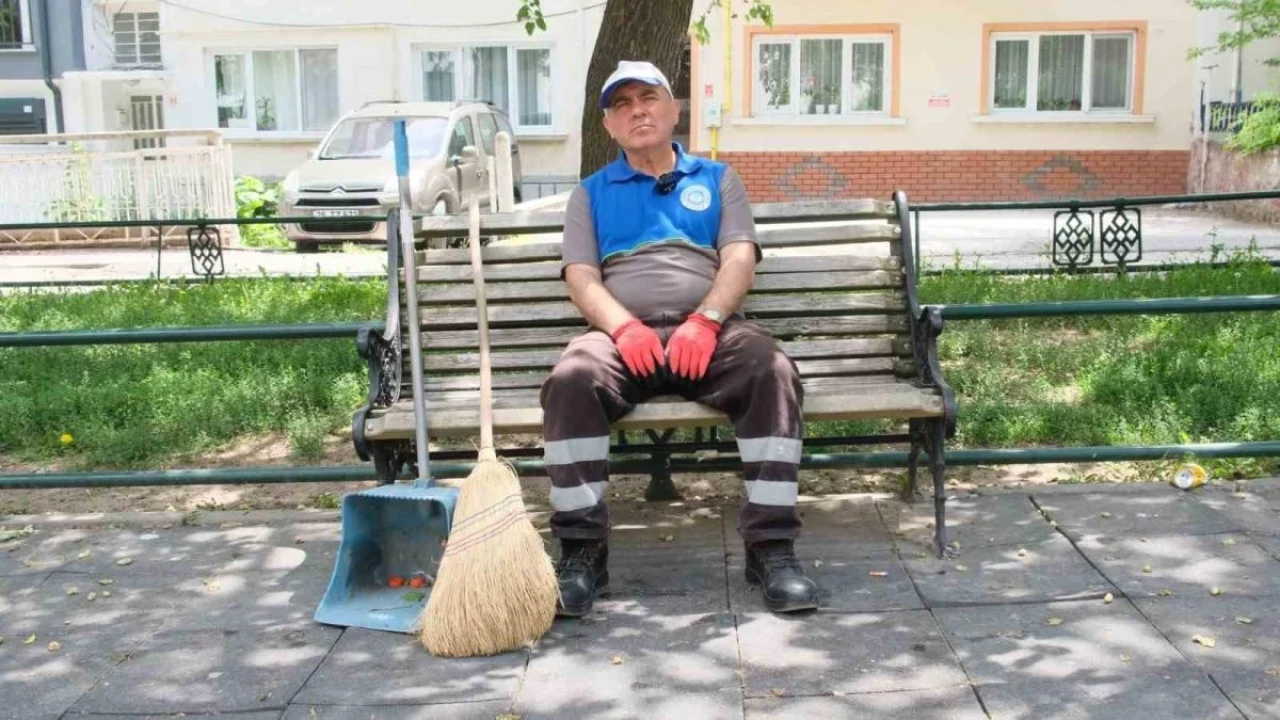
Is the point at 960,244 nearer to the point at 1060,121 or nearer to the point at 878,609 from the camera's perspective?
the point at 1060,121

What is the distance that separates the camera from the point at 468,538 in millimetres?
3916

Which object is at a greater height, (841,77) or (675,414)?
(841,77)

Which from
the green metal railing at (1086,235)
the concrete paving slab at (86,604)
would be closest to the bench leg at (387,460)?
the concrete paving slab at (86,604)

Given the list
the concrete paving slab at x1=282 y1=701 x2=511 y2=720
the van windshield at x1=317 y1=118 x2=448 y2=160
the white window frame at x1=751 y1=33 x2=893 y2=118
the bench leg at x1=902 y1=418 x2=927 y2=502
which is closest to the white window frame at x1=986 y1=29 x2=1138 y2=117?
the white window frame at x1=751 y1=33 x2=893 y2=118

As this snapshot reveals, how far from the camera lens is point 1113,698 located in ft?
11.2

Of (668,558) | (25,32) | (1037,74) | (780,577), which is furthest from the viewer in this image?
(25,32)

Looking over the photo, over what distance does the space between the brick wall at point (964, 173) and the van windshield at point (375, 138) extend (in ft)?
17.2

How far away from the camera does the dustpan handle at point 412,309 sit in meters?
4.28

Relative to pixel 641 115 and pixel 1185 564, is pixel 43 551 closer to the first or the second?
pixel 641 115

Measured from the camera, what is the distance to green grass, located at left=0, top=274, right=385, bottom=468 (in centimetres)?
630

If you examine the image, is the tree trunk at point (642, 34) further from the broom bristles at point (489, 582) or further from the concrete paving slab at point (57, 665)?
the concrete paving slab at point (57, 665)

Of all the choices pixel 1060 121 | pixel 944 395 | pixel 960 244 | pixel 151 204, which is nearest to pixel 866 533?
pixel 944 395

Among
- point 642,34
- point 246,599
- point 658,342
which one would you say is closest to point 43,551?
point 246,599

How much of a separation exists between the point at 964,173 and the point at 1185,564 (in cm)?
1673
